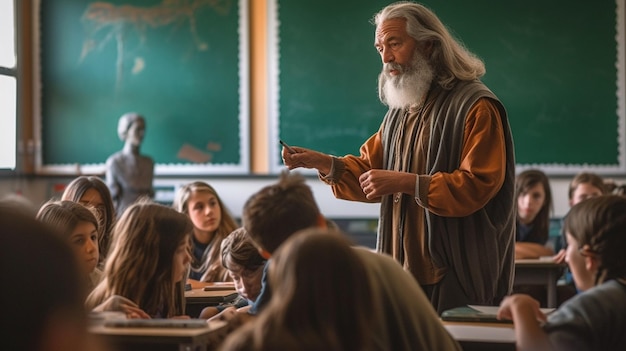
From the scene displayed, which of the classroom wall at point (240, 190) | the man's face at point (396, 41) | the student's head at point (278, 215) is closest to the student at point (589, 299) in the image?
the student's head at point (278, 215)

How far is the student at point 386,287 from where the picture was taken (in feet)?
5.92

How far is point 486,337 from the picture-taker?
213 cm

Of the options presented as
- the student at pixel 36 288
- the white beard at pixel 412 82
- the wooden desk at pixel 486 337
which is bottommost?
the wooden desk at pixel 486 337

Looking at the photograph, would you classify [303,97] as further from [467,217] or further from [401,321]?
[401,321]

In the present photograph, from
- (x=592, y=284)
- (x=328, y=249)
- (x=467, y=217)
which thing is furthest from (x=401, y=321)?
(x=467, y=217)

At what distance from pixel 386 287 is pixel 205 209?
2815 millimetres

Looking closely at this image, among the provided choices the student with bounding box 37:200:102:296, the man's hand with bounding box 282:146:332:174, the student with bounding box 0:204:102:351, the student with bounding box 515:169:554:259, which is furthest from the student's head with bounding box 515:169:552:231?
the student with bounding box 0:204:102:351

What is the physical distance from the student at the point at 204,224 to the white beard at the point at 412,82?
151 cm

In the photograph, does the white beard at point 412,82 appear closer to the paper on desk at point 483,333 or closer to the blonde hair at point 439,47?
the blonde hair at point 439,47

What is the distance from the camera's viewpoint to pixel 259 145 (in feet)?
27.9

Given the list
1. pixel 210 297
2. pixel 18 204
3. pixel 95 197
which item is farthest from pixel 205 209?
pixel 18 204

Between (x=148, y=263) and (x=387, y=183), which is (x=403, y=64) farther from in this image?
(x=148, y=263)

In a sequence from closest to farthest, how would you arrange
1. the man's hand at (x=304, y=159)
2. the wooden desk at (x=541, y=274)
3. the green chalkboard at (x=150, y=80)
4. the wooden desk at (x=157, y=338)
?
1. the wooden desk at (x=157, y=338)
2. the man's hand at (x=304, y=159)
3. the wooden desk at (x=541, y=274)
4. the green chalkboard at (x=150, y=80)

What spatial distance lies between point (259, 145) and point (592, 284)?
6.56 m
